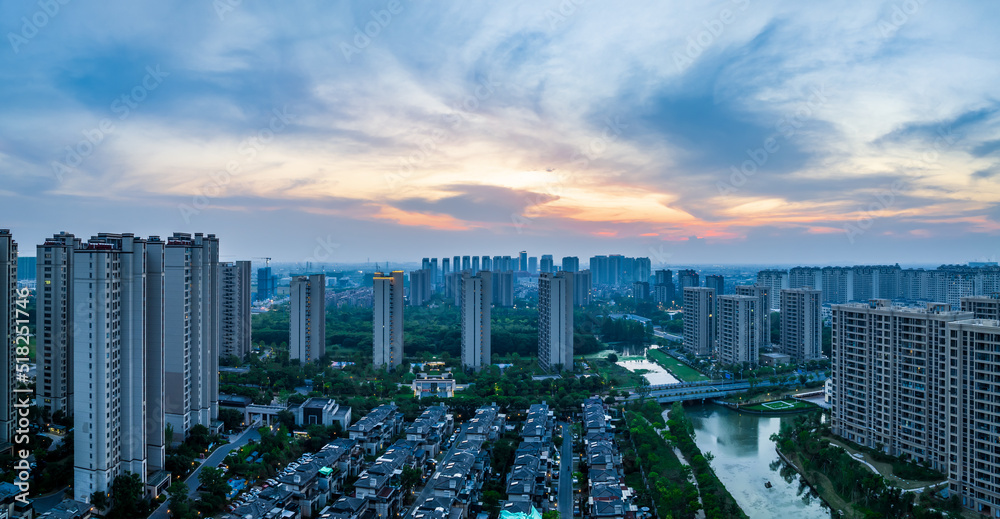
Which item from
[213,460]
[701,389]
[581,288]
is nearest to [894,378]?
[701,389]

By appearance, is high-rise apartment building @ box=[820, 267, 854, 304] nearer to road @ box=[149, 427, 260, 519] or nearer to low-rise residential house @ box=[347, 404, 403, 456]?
low-rise residential house @ box=[347, 404, 403, 456]

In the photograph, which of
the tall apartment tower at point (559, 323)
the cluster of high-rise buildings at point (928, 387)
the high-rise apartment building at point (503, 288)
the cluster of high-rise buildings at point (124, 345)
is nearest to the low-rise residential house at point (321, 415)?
the cluster of high-rise buildings at point (124, 345)

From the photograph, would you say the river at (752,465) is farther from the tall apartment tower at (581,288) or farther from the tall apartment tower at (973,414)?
the tall apartment tower at (581,288)

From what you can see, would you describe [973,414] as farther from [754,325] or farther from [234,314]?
[234,314]

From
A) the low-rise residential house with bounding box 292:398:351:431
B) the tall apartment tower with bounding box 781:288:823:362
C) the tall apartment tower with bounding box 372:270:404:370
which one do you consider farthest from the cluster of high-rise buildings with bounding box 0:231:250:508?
the tall apartment tower with bounding box 781:288:823:362

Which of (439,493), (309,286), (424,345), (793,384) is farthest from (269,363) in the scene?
(793,384)
